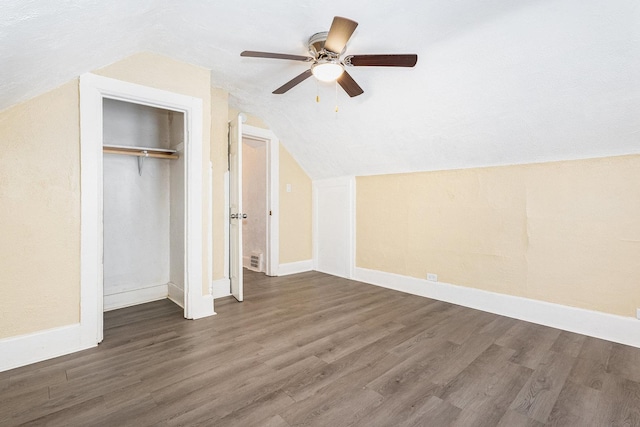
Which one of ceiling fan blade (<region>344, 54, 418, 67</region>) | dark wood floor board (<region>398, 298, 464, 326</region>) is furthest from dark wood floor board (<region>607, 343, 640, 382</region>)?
ceiling fan blade (<region>344, 54, 418, 67</region>)

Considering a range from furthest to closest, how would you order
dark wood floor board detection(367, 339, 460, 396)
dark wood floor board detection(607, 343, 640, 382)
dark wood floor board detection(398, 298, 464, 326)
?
dark wood floor board detection(398, 298, 464, 326)
dark wood floor board detection(607, 343, 640, 382)
dark wood floor board detection(367, 339, 460, 396)

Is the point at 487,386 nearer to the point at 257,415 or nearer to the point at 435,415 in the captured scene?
the point at 435,415

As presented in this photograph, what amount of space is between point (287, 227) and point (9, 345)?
10.7ft

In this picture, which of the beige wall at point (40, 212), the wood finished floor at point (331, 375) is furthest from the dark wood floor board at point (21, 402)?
the beige wall at point (40, 212)

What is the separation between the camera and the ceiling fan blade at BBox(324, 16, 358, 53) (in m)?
1.72

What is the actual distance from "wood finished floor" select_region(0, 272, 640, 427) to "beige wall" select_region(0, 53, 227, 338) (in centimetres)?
39

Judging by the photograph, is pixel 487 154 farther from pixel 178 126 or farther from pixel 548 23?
pixel 178 126

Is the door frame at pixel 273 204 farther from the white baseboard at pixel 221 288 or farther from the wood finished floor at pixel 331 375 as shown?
the wood finished floor at pixel 331 375

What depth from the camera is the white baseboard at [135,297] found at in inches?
124

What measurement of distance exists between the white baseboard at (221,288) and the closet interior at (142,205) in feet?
1.33

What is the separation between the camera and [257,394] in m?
1.74

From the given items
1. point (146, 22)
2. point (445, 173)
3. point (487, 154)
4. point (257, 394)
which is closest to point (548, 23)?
point (487, 154)

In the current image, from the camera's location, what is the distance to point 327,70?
2.24 metres

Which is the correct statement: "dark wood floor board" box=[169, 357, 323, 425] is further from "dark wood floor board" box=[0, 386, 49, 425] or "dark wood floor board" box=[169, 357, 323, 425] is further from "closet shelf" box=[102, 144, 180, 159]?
"closet shelf" box=[102, 144, 180, 159]
